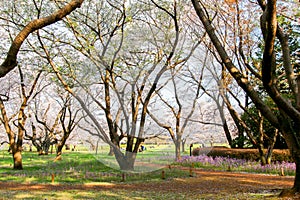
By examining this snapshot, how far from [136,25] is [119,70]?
202 centimetres

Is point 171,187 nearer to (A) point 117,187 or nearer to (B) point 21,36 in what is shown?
(A) point 117,187

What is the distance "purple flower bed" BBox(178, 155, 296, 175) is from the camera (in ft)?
42.3

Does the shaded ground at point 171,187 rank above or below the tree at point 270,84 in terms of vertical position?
below

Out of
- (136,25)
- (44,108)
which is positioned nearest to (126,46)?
(136,25)

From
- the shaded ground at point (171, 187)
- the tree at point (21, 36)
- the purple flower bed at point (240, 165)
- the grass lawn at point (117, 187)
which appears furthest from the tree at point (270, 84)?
the purple flower bed at point (240, 165)

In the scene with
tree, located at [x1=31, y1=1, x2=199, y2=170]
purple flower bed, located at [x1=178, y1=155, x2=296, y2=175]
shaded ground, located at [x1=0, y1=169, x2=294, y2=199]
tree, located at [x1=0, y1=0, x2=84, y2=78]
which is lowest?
shaded ground, located at [x1=0, y1=169, x2=294, y2=199]

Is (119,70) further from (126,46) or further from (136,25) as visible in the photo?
(136,25)

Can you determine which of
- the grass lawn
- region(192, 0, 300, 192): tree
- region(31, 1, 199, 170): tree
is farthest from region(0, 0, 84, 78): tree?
region(31, 1, 199, 170): tree

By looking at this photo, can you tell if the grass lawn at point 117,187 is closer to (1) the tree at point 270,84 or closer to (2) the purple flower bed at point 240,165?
(1) the tree at point 270,84

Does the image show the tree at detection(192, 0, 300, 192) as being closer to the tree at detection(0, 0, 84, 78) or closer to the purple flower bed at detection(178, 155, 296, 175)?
the tree at detection(0, 0, 84, 78)

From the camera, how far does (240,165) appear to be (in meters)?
14.6

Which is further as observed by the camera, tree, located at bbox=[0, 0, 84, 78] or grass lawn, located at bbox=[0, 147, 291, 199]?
grass lawn, located at bbox=[0, 147, 291, 199]

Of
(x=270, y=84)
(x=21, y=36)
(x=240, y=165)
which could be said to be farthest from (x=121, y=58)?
(x=21, y=36)

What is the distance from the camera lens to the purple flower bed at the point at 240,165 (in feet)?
42.3
